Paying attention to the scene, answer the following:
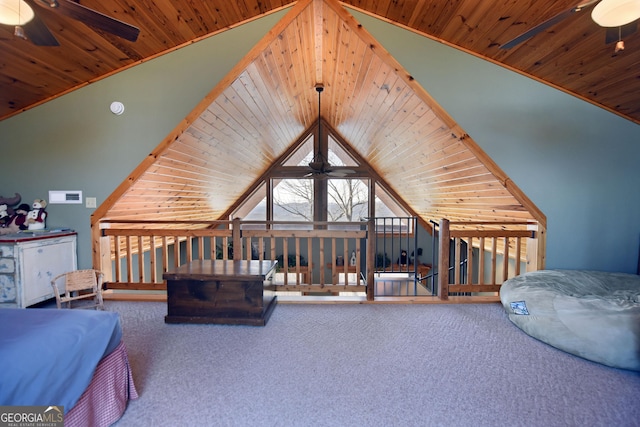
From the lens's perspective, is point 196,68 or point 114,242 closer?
point 196,68

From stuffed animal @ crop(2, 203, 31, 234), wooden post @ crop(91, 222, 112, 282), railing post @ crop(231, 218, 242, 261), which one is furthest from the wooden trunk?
stuffed animal @ crop(2, 203, 31, 234)

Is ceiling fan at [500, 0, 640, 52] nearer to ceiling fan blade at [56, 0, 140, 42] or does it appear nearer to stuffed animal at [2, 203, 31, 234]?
ceiling fan blade at [56, 0, 140, 42]

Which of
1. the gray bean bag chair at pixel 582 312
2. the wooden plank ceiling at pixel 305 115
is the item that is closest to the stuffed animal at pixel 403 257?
the wooden plank ceiling at pixel 305 115

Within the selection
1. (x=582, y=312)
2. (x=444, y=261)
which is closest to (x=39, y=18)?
(x=444, y=261)

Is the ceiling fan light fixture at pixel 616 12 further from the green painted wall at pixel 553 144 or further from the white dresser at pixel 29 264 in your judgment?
the white dresser at pixel 29 264

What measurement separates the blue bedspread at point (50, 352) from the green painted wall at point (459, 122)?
214 centimetres

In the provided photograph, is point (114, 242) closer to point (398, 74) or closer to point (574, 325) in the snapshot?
point (398, 74)

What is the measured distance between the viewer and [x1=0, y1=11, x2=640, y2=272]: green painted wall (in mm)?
2691

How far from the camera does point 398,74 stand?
266 centimetres

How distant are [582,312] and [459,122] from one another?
5.98 feet

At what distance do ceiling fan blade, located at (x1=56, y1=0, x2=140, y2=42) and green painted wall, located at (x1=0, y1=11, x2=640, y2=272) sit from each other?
1304 millimetres

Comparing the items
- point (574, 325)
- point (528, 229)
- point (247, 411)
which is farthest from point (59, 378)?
point (528, 229)

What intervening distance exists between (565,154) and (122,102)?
460 centimetres

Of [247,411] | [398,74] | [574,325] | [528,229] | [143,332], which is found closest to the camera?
[247,411]
